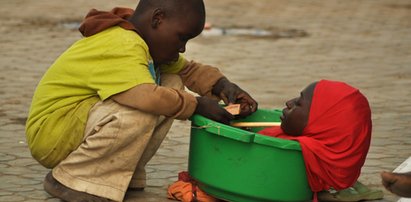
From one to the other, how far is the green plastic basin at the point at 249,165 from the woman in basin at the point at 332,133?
0.07 m

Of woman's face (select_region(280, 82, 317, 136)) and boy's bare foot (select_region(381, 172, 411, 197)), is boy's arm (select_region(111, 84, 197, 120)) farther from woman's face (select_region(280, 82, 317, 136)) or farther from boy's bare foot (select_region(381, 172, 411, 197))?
boy's bare foot (select_region(381, 172, 411, 197))

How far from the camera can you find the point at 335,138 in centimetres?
420

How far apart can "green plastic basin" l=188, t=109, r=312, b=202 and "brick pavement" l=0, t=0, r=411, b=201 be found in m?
0.46

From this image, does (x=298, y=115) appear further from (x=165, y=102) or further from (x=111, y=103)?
(x=111, y=103)

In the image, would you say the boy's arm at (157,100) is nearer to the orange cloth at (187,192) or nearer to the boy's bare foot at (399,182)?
the orange cloth at (187,192)

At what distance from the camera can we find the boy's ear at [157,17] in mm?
4383

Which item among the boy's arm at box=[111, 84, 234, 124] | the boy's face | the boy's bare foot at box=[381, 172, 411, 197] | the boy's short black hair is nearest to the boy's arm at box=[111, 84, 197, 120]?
the boy's arm at box=[111, 84, 234, 124]

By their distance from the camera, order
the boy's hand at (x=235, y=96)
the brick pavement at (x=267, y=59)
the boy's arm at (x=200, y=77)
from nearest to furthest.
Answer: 1. the boy's hand at (x=235, y=96)
2. the boy's arm at (x=200, y=77)
3. the brick pavement at (x=267, y=59)

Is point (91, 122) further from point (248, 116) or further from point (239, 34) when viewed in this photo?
point (239, 34)

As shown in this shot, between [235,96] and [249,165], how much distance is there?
60 cm

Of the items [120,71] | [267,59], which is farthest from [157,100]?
[267,59]

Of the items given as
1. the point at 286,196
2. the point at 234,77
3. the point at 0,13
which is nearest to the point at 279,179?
the point at 286,196

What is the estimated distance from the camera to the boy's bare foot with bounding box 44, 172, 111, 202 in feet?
14.3

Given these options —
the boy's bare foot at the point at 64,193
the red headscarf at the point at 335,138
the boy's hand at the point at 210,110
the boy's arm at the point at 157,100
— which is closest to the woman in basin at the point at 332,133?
the red headscarf at the point at 335,138
